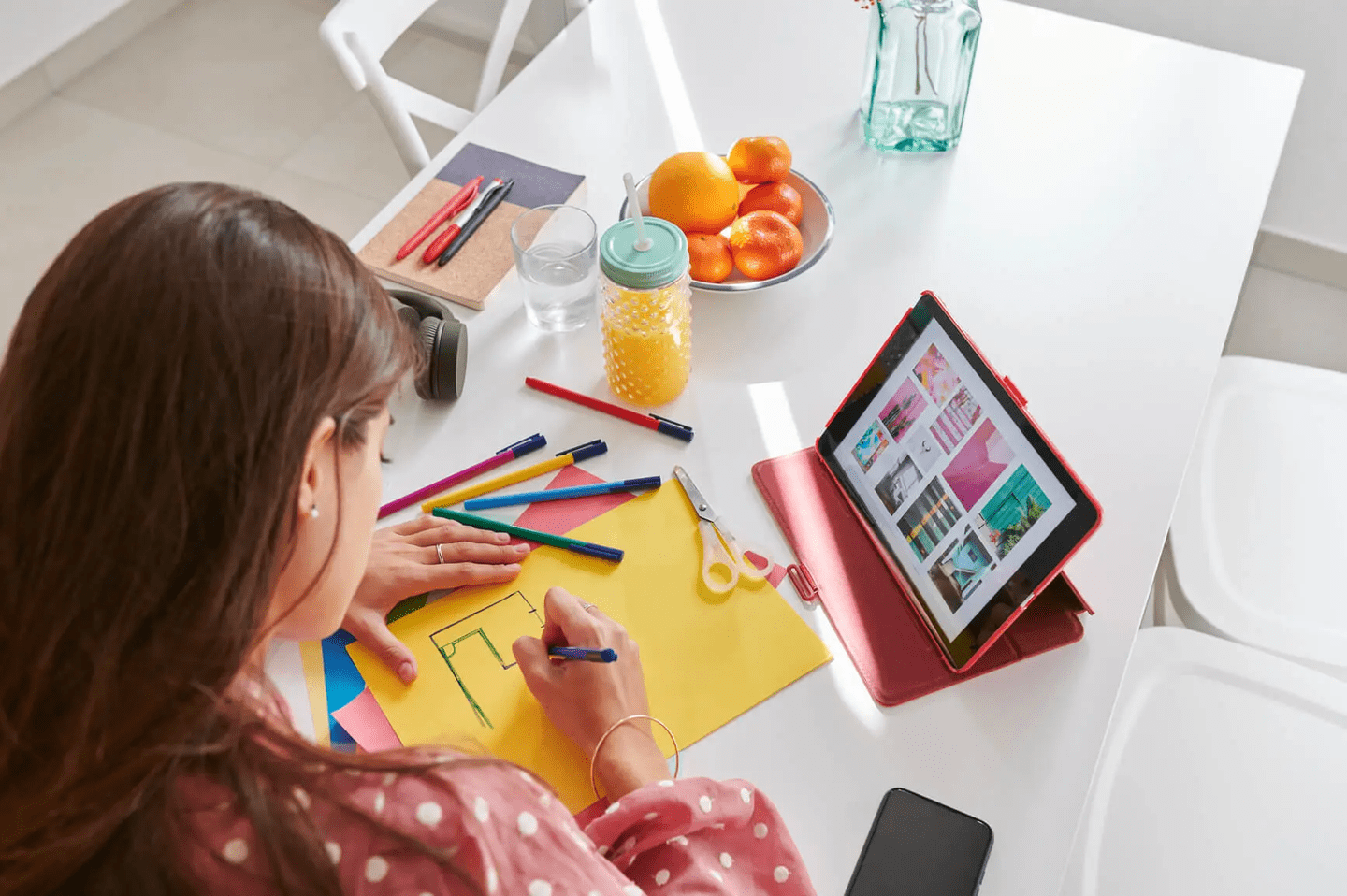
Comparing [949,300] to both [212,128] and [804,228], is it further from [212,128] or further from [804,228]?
[212,128]

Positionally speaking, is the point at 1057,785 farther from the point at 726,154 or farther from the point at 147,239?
the point at 726,154

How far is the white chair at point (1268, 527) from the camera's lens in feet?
3.88

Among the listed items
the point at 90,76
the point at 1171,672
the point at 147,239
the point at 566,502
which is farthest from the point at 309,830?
the point at 90,76

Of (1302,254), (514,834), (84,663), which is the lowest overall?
(1302,254)

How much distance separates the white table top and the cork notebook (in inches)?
1.0

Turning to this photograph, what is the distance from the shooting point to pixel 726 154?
1.29 metres

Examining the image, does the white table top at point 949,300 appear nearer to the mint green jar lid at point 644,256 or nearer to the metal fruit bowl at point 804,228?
the metal fruit bowl at point 804,228

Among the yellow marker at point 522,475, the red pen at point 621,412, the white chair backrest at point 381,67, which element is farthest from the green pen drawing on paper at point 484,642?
the white chair backrest at point 381,67

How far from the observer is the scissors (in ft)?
3.01

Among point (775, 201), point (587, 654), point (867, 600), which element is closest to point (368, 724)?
→ point (587, 654)

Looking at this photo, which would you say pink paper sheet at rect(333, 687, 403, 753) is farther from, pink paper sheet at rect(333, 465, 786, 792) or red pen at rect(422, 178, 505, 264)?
red pen at rect(422, 178, 505, 264)

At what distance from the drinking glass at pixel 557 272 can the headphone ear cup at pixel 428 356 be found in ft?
0.38

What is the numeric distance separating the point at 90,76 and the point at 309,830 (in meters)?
2.90

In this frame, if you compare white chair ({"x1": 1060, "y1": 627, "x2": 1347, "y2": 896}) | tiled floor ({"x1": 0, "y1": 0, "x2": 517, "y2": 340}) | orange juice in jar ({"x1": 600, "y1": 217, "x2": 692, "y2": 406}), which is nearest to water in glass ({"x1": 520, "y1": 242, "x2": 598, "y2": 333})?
orange juice in jar ({"x1": 600, "y1": 217, "x2": 692, "y2": 406})
